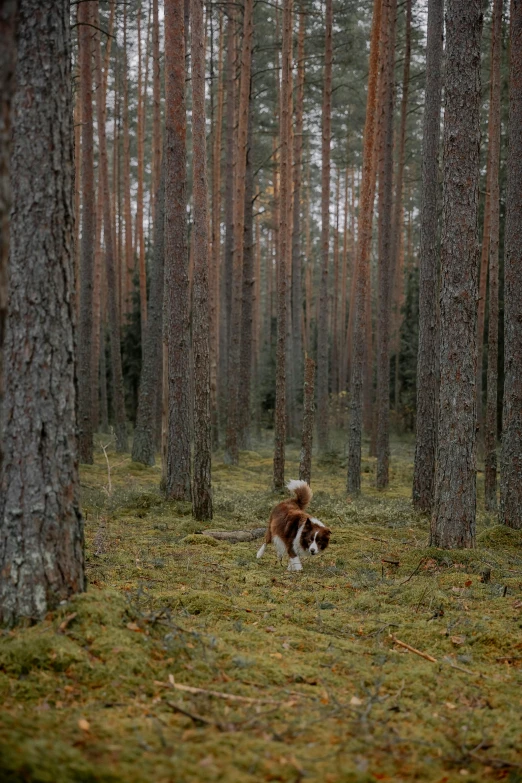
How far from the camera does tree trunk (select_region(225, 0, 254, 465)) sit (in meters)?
16.8

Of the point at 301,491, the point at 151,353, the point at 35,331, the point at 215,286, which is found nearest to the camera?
the point at 35,331

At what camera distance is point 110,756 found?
295 centimetres

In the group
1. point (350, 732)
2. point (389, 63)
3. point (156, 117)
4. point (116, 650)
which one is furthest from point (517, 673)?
point (156, 117)

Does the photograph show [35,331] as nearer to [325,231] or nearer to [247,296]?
[247,296]

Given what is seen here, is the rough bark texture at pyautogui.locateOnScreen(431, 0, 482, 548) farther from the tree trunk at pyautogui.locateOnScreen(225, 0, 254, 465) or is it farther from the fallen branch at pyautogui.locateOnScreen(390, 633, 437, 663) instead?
the tree trunk at pyautogui.locateOnScreen(225, 0, 254, 465)

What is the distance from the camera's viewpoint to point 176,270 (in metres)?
11.5

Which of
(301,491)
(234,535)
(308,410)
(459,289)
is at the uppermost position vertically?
(459,289)

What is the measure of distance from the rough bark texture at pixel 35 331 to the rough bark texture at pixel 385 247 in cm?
1111

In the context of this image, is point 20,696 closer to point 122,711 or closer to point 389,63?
point 122,711

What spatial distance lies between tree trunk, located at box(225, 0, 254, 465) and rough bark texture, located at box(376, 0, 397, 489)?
3.55 m

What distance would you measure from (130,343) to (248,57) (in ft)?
47.5

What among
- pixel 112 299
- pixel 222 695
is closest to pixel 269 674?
pixel 222 695

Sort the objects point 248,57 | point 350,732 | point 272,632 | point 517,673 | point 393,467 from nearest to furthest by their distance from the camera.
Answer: point 350,732 < point 517,673 < point 272,632 < point 248,57 < point 393,467

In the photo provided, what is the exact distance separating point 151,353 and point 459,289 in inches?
413
